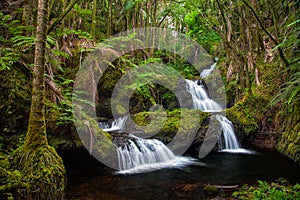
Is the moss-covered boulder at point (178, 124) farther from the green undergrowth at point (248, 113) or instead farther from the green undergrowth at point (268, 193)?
the green undergrowth at point (268, 193)

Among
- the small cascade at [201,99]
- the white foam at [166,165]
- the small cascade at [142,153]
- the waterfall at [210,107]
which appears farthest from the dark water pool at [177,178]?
the small cascade at [201,99]

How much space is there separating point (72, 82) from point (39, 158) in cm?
588

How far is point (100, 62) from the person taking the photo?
10422 millimetres

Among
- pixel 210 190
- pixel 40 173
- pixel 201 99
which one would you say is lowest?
pixel 210 190

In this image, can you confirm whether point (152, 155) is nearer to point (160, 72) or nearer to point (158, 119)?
point (158, 119)

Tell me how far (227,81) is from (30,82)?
10.7m

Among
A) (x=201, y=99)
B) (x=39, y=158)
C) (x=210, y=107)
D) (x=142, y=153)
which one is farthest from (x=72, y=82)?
(x=210, y=107)

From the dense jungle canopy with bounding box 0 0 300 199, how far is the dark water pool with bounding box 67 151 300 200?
97cm

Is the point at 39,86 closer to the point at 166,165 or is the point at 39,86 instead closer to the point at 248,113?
the point at 166,165

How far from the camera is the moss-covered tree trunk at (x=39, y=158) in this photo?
346 cm

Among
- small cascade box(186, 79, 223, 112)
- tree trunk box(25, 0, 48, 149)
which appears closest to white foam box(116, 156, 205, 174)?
tree trunk box(25, 0, 48, 149)

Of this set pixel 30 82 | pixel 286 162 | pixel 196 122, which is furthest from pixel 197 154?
pixel 30 82

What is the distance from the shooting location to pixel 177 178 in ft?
20.7

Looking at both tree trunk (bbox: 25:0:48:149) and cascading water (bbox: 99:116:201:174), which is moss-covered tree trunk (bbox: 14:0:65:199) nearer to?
tree trunk (bbox: 25:0:48:149)
